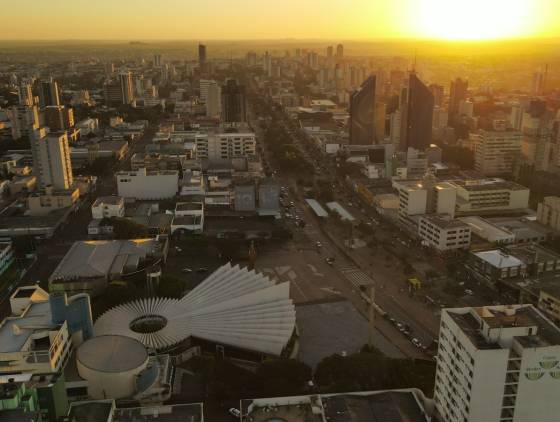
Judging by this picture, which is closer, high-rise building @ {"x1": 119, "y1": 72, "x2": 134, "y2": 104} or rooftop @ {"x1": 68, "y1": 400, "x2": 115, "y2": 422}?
rooftop @ {"x1": 68, "y1": 400, "x2": 115, "y2": 422}

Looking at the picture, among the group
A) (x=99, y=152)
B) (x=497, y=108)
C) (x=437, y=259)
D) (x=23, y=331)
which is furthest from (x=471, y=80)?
(x=23, y=331)

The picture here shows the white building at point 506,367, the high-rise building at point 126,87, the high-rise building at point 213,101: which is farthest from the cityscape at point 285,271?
the high-rise building at point 126,87

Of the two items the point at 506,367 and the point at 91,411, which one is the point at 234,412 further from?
the point at 506,367

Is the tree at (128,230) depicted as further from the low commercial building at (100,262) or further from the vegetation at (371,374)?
the vegetation at (371,374)

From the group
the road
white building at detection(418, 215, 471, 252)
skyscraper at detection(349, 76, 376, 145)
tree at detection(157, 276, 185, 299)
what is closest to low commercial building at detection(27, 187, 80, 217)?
tree at detection(157, 276, 185, 299)

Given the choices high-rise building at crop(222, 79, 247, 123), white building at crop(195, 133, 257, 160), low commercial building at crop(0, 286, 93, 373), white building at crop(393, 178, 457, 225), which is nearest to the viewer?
low commercial building at crop(0, 286, 93, 373)

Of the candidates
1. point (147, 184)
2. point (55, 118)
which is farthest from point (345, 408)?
point (55, 118)

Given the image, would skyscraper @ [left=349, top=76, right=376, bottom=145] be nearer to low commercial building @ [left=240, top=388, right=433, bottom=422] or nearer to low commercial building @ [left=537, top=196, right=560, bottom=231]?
low commercial building @ [left=537, top=196, right=560, bottom=231]
